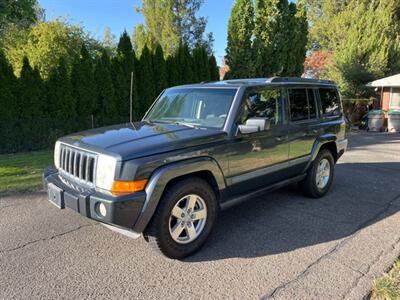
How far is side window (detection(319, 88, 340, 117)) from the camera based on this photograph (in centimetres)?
523

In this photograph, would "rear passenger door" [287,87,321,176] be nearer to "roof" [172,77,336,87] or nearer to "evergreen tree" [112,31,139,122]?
"roof" [172,77,336,87]

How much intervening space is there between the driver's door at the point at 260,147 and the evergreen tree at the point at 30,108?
25.1ft

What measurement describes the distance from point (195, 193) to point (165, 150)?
1.91 feet

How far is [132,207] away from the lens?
9.19 feet

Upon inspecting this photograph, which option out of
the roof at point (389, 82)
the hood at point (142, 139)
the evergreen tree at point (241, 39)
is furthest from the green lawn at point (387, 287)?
the roof at point (389, 82)

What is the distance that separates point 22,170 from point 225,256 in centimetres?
524

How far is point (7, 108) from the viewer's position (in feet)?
28.7

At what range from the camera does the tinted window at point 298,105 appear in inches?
177

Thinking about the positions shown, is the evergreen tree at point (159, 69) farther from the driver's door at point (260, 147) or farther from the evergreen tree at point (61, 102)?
the driver's door at point (260, 147)

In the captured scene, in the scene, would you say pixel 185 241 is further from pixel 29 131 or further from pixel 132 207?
pixel 29 131

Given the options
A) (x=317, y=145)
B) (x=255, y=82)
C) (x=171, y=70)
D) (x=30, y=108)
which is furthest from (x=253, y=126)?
(x=171, y=70)

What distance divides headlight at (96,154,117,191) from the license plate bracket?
0.51 metres

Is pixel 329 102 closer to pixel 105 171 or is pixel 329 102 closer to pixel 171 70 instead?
pixel 105 171

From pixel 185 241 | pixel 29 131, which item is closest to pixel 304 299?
pixel 185 241
